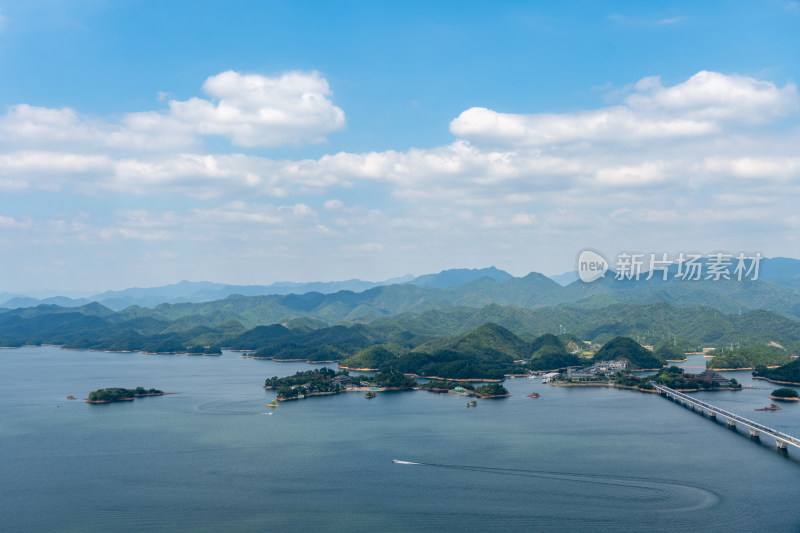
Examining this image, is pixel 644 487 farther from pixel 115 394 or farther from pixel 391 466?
pixel 115 394

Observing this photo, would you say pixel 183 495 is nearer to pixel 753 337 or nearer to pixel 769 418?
pixel 769 418

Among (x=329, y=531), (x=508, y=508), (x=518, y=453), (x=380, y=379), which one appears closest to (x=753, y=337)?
(x=380, y=379)

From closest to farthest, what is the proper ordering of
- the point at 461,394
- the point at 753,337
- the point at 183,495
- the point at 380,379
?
the point at 183,495 → the point at 461,394 → the point at 380,379 → the point at 753,337

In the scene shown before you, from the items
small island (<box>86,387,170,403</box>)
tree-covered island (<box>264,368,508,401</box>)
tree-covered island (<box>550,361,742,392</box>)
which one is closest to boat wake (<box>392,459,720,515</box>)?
tree-covered island (<box>264,368,508,401</box>)

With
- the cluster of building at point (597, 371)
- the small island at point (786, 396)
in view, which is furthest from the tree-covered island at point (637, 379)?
the small island at point (786, 396)

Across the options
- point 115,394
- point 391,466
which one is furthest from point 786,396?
point 115,394

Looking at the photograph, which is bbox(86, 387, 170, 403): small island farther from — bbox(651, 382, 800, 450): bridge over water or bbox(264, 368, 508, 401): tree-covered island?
bbox(651, 382, 800, 450): bridge over water
